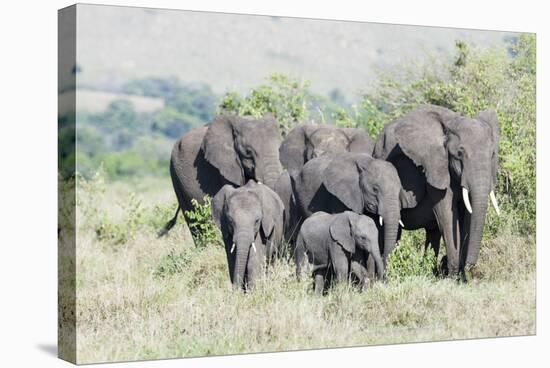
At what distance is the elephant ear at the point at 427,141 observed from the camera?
1227cm

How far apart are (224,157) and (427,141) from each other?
291cm

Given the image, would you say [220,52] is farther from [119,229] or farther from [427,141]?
[427,141]

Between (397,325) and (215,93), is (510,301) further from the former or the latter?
(215,93)

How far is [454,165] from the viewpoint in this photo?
1216cm

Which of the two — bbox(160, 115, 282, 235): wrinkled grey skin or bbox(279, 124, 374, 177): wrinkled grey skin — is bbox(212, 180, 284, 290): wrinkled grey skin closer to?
bbox(160, 115, 282, 235): wrinkled grey skin

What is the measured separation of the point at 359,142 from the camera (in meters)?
14.2

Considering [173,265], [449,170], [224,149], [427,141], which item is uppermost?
[427,141]

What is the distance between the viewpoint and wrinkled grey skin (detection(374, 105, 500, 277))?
1202 centimetres

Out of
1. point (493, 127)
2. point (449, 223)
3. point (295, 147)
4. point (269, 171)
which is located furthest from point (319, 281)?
point (295, 147)

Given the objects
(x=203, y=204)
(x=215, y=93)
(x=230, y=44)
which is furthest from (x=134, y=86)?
(x=203, y=204)

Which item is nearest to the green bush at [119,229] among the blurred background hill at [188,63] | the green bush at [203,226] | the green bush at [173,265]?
the green bush at [203,226]

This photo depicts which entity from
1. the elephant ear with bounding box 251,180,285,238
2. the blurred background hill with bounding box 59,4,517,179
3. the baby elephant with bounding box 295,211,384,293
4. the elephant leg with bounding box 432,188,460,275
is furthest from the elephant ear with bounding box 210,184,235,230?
the blurred background hill with bounding box 59,4,517,179

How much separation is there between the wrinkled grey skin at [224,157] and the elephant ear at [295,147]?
837mm

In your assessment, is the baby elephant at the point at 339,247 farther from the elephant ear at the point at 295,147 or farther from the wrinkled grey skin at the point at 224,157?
the elephant ear at the point at 295,147
